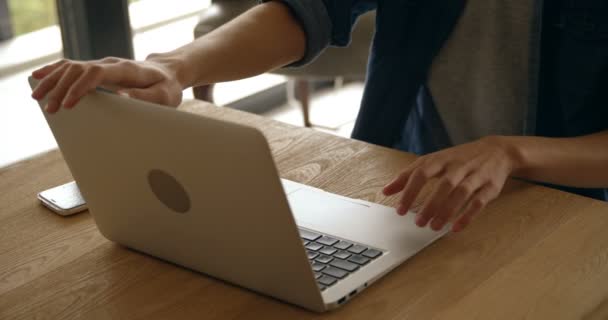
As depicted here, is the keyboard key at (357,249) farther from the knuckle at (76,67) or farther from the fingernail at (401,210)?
the knuckle at (76,67)

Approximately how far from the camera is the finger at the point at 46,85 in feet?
2.94

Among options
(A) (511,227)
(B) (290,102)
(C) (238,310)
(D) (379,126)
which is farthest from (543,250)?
(B) (290,102)

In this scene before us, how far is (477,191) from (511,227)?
0.08 meters

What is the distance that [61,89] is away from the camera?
872 mm

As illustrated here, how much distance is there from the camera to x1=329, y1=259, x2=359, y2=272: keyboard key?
2.89ft

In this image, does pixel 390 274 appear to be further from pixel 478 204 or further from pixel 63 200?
pixel 63 200

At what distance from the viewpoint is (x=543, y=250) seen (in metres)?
0.94

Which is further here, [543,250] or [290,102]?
[290,102]

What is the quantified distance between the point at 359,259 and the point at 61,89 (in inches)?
14.2

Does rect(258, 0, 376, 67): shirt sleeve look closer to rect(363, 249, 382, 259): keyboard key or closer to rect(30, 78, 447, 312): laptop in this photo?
rect(30, 78, 447, 312): laptop

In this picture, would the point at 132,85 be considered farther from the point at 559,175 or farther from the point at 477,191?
the point at 559,175

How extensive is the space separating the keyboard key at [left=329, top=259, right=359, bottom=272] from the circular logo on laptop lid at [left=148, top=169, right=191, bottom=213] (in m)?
0.17

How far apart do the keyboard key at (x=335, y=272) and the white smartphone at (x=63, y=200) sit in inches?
15.0

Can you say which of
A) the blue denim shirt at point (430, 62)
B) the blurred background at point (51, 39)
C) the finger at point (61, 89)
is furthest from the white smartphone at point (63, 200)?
the blurred background at point (51, 39)
